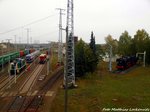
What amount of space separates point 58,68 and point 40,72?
5817 millimetres

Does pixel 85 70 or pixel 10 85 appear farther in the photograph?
pixel 85 70

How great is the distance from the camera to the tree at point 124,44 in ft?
290

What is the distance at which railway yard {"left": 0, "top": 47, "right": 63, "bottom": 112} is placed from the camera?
33.8 m

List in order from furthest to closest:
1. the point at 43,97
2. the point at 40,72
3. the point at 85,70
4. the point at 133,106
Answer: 1. the point at 40,72
2. the point at 85,70
3. the point at 43,97
4. the point at 133,106

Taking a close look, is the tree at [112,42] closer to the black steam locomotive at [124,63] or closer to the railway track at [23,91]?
the black steam locomotive at [124,63]

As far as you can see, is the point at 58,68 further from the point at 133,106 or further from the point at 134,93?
the point at 133,106

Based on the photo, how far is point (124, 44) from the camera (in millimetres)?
93438

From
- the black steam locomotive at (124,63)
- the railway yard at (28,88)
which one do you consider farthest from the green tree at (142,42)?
the railway yard at (28,88)

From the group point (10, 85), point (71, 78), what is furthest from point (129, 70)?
point (10, 85)

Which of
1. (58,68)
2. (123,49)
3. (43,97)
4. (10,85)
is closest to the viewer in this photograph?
(43,97)

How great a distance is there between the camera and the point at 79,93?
39500mm

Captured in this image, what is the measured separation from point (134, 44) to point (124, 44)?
30.2 ft

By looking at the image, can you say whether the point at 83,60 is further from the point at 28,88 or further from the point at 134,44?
the point at 134,44

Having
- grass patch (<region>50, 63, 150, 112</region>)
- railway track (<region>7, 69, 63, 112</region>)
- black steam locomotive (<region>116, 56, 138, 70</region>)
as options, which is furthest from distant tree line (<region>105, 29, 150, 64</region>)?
railway track (<region>7, 69, 63, 112</region>)
